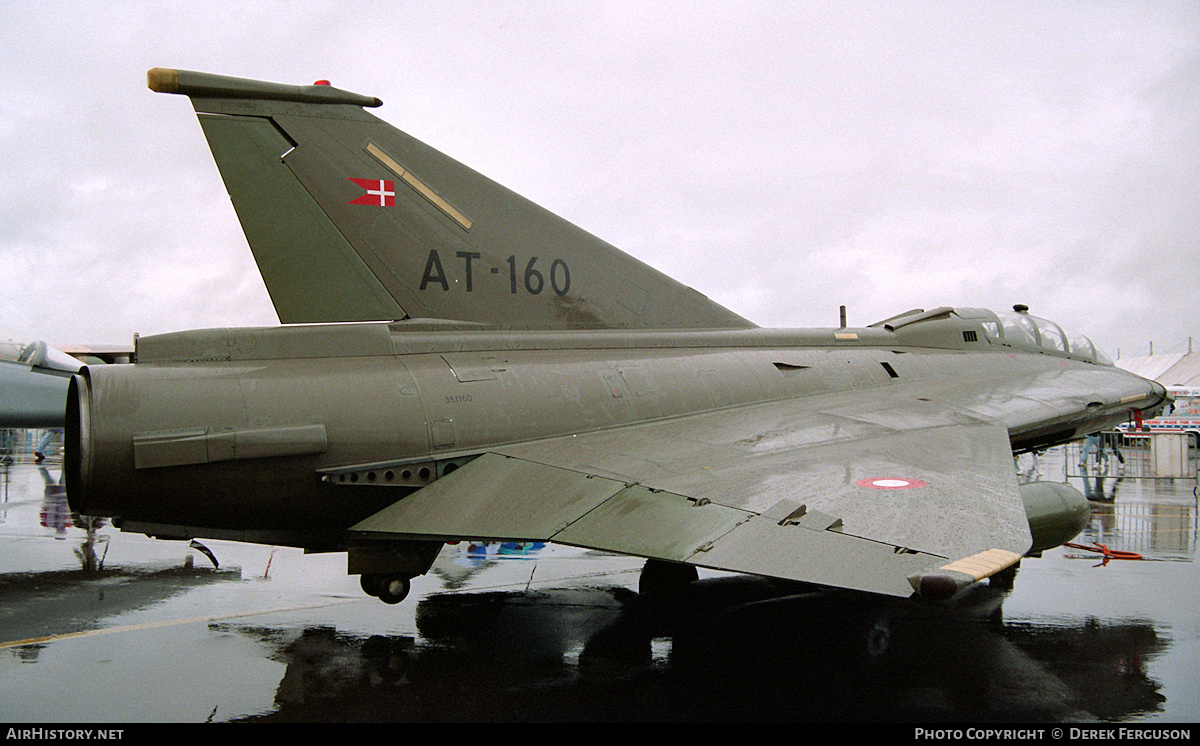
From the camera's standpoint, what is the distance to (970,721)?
450 centimetres

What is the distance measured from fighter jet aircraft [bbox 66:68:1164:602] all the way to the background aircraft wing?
2cm

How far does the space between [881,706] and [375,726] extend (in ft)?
9.53

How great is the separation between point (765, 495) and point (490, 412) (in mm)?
2306

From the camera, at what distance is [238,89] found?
6371 millimetres

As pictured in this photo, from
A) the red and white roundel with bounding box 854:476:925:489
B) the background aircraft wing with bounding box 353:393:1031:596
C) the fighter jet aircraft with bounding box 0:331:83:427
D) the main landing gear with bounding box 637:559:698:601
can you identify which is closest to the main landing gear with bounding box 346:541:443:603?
the background aircraft wing with bounding box 353:393:1031:596

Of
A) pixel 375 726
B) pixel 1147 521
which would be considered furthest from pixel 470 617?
pixel 1147 521

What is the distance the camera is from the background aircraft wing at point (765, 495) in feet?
12.3

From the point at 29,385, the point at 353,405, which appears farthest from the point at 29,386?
the point at 353,405

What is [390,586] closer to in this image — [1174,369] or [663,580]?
[663,580]

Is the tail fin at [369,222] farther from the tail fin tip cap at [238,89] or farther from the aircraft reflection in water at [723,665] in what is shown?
the aircraft reflection in water at [723,665]

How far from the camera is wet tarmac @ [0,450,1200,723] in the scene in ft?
15.6

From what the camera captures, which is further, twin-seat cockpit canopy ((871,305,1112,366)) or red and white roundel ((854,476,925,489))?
twin-seat cockpit canopy ((871,305,1112,366))

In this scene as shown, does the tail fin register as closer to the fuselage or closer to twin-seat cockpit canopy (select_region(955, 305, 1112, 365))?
the fuselage

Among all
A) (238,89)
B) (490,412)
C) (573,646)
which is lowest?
(573,646)
